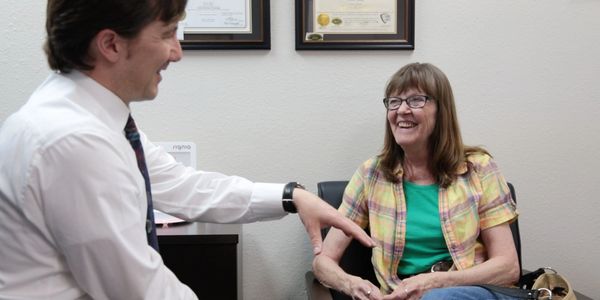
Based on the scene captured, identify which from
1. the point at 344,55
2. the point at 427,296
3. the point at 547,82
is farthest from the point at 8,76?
the point at 547,82

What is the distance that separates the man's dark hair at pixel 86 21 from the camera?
2.97 feet

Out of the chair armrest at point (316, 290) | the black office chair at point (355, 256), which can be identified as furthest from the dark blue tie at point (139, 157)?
the black office chair at point (355, 256)

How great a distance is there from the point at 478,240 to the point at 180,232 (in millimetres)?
921

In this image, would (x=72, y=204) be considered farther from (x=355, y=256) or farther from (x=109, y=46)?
(x=355, y=256)

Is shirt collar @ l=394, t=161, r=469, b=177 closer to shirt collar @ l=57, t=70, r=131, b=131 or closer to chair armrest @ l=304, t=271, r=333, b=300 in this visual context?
chair armrest @ l=304, t=271, r=333, b=300

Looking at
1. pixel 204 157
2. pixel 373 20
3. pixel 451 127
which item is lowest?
pixel 204 157

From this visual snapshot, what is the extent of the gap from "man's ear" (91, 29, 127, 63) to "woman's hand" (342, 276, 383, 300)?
968 mm

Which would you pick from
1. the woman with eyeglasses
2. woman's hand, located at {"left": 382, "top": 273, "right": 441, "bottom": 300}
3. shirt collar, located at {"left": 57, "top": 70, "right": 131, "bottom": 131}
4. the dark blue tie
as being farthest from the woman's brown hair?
shirt collar, located at {"left": 57, "top": 70, "right": 131, "bottom": 131}

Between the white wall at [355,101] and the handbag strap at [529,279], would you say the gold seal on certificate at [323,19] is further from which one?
the handbag strap at [529,279]

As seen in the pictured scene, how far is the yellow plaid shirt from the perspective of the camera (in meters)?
1.68

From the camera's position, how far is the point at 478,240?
173 centimetres

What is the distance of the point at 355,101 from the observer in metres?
2.03

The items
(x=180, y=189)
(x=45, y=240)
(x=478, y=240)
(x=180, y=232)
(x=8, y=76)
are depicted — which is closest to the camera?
(x=45, y=240)

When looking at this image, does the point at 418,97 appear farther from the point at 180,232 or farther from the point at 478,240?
the point at 180,232
